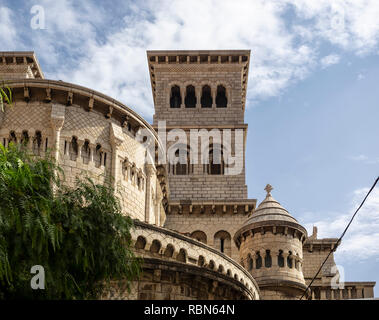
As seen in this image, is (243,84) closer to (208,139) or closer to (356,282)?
(208,139)

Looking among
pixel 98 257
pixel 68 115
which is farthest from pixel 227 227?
pixel 98 257

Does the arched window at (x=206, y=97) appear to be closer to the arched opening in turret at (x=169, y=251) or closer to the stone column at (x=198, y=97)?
the stone column at (x=198, y=97)

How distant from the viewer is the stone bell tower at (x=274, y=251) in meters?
35.4

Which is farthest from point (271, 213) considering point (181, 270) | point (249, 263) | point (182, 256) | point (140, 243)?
point (181, 270)

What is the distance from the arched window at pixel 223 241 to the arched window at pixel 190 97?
13.5 m

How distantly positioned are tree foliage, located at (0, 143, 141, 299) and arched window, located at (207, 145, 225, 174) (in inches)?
1375

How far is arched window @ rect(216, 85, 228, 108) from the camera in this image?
5684 cm

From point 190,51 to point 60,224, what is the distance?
42.3 m

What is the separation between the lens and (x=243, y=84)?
61.6 meters

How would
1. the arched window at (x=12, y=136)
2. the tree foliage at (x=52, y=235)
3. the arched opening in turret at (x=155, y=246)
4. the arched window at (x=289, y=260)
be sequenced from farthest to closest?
the arched window at (x=289, y=260), the arched window at (x=12, y=136), the arched opening in turret at (x=155, y=246), the tree foliage at (x=52, y=235)

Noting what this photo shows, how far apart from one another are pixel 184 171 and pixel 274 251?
18.0 m

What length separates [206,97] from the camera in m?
58.2

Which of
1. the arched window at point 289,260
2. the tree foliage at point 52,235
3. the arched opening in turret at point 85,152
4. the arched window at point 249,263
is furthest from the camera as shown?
the arched window at point 249,263

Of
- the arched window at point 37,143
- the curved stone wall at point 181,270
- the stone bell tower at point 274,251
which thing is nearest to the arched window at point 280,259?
the stone bell tower at point 274,251
